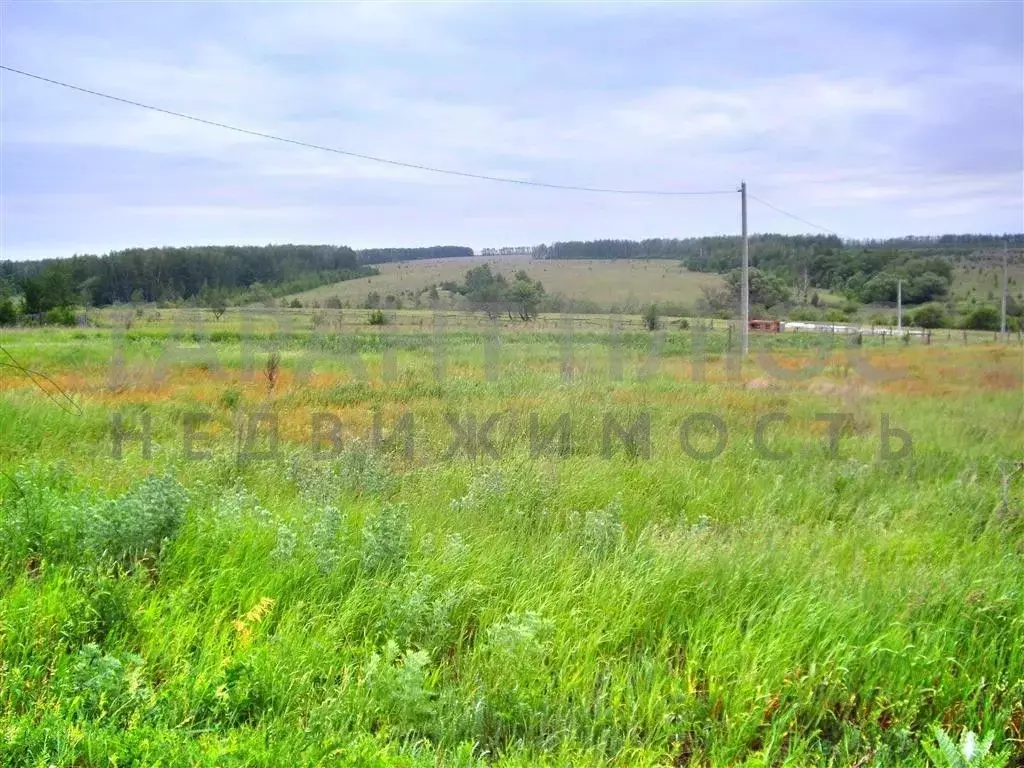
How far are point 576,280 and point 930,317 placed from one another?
1142 centimetres

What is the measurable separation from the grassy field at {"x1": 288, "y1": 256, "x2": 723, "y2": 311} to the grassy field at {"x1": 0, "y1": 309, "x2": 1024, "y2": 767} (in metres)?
16.9

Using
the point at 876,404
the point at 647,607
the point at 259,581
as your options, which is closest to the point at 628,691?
the point at 647,607

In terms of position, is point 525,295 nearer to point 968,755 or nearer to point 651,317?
point 651,317

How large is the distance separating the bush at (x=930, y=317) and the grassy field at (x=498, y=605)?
15469 mm

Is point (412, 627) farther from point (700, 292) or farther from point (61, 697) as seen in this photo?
point (700, 292)

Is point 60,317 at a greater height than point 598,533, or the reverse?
point 60,317

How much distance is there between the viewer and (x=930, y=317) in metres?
22.7

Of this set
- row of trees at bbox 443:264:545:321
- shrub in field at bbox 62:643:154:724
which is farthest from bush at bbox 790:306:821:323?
shrub in field at bbox 62:643:154:724

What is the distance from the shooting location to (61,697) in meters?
2.83

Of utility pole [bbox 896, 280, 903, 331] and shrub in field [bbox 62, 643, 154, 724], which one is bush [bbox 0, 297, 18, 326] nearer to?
shrub in field [bbox 62, 643, 154, 724]

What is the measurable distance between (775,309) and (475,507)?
76.8 feet

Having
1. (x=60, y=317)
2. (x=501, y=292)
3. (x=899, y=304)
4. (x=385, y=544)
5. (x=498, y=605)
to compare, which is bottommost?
(x=498, y=605)

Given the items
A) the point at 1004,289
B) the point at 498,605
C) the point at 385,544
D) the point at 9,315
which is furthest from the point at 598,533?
the point at 9,315

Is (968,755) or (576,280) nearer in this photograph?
(968,755)
